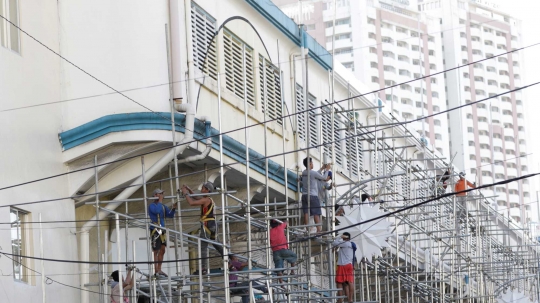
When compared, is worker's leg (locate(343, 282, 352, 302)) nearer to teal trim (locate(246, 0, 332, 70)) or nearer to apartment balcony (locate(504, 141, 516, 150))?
teal trim (locate(246, 0, 332, 70))

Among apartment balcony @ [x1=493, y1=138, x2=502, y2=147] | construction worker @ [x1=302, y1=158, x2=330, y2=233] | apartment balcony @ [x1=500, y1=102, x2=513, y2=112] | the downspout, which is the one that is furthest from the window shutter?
apartment balcony @ [x1=500, y1=102, x2=513, y2=112]

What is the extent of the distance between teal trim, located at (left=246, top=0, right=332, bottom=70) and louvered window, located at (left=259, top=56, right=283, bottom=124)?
40.2 inches

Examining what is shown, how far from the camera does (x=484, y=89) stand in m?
120

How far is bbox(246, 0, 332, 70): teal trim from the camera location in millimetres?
24578

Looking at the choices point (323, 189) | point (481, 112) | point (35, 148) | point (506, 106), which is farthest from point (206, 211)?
point (506, 106)

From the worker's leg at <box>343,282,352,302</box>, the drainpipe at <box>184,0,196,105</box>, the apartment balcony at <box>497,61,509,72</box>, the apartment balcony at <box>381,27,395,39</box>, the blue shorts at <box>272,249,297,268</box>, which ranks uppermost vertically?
the apartment balcony at <box>381,27,395,39</box>

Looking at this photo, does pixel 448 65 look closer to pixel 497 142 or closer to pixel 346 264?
pixel 497 142

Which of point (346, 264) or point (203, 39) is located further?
point (346, 264)

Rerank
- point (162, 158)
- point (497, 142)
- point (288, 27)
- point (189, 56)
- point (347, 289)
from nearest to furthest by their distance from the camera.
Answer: point (162, 158) < point (189, 56) < point (347, 289) < point (288, 27) < point (497, 142)

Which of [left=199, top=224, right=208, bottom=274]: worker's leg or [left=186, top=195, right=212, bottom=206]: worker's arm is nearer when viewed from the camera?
[left=186, top=195, right=212, bottom=206]: worker's arm

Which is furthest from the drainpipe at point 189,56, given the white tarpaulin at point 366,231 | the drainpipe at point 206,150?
the white tarpaulin at point 366,231

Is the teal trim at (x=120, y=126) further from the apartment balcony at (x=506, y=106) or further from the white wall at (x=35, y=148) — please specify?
the apartment balcony at (x=506, y=106)

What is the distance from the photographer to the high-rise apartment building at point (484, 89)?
116062 millimetres

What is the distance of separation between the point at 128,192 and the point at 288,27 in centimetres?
816
